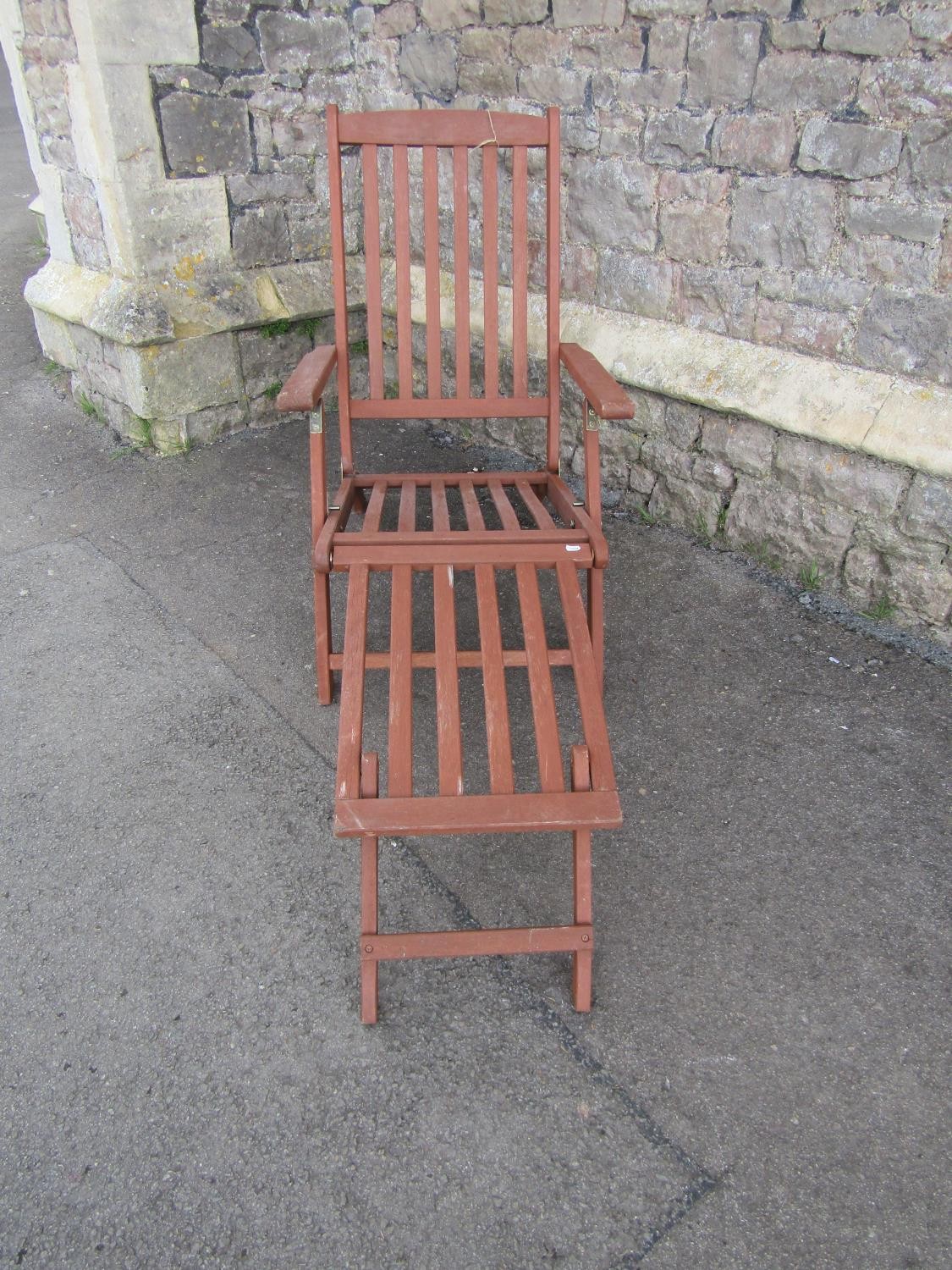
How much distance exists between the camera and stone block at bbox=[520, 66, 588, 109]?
10.0 ft

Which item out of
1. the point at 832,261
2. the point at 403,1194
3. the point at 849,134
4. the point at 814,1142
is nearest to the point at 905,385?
the point at 832,261

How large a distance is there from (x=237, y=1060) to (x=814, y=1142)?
38.6 inches

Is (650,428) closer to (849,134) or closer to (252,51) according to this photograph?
(849,134)

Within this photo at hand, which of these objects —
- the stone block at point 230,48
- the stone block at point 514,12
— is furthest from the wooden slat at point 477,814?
the stone block at point 230,48

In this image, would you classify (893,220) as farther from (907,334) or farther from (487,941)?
(487,941)

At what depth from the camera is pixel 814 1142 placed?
61.8 inches

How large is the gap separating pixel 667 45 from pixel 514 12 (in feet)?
2.12

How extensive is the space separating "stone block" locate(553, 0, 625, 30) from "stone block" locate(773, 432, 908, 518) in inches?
52.8

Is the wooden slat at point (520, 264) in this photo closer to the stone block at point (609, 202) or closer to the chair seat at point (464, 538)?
the chair seat at point (464, 538)

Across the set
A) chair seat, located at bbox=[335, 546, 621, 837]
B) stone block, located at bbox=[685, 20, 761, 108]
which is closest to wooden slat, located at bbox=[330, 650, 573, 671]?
chair seat, located at bbox=[335, 546, 621, 837]

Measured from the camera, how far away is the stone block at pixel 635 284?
120 inches

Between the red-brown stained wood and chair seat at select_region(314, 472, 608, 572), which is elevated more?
the red-brown stained wood

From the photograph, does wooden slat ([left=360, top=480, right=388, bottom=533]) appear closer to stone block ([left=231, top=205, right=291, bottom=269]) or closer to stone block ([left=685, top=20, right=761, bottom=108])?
stone block ([left=685, top=20, right=761, bottom=108])

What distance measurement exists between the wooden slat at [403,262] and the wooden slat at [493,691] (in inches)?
33.1
